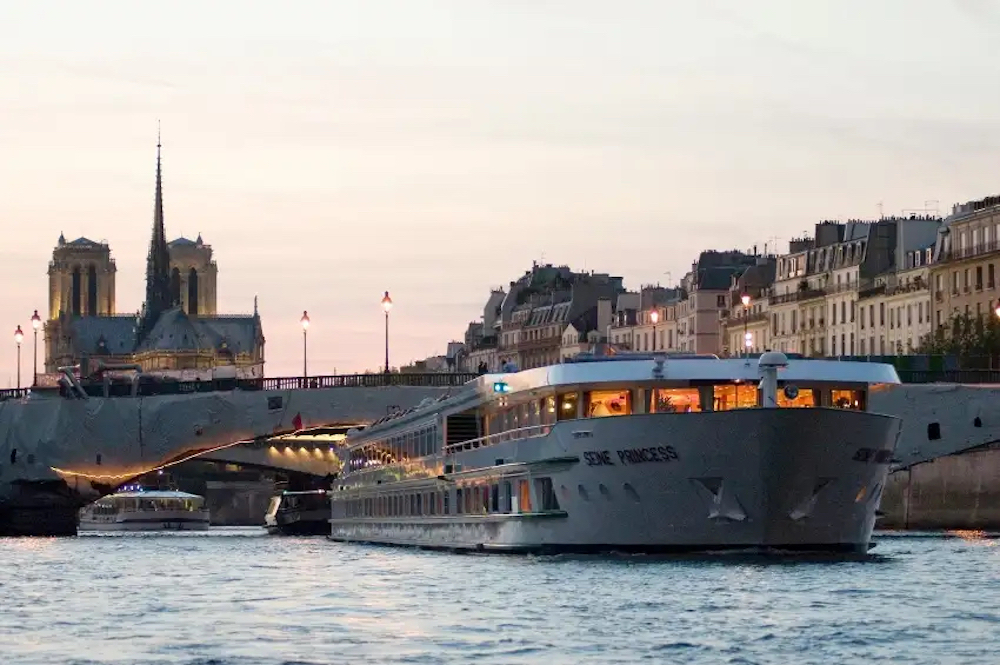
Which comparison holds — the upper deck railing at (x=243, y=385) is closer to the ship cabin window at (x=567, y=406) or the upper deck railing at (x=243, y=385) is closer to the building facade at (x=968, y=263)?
the building facade at (x=968, y=263)

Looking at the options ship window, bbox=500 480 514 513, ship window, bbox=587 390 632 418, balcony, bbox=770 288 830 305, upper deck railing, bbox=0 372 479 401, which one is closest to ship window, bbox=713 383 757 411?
ship window, bbox=587 390 632 418

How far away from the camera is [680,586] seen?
172 ft

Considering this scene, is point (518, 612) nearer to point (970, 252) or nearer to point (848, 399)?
point (848, 399)

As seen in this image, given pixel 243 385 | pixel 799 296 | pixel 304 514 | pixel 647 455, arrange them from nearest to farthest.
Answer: pixel 647 455, pixel 243 385, pixel 304 514, pixel 799 296

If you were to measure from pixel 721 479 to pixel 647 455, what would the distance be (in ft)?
5.43

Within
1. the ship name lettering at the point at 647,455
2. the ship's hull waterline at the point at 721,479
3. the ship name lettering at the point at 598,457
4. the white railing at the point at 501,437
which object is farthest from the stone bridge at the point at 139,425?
the ship name lettering at the point at 647,455

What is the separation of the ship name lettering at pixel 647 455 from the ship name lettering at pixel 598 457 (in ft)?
1.14

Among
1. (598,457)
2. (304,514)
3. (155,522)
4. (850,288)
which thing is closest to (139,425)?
(304,514)

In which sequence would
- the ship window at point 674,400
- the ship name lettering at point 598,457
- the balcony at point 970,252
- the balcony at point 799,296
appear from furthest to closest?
the balcony at point 799,296, the balcony at point 970,252, the ship window at point 674,400, the ship name lettering at point 598,457

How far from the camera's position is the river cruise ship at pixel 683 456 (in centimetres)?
5878

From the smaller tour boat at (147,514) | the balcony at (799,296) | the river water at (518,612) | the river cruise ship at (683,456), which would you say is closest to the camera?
Answer: the river water at (518,612)

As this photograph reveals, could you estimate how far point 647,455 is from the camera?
5956cm

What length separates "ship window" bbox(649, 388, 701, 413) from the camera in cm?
6206

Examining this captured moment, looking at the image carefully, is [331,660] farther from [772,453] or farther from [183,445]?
[183,445]
